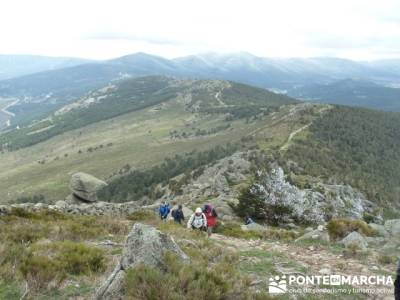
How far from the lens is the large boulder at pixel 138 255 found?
8.41m

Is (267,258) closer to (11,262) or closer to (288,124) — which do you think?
(11,262)

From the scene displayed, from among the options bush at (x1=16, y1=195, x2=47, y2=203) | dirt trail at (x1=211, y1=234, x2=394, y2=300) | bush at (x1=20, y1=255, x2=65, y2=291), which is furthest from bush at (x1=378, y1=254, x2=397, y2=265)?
bush at (x1=16, y1=195, x2=47, y2=203)

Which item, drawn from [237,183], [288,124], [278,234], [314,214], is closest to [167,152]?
[288,124]

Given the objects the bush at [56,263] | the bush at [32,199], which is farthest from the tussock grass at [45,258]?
the bush at [32,199]

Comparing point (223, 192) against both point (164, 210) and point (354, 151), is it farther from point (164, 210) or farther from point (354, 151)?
point (354, 151)

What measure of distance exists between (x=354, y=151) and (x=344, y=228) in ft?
349

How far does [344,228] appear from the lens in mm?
20844

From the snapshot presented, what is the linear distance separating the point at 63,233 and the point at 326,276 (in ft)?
32.8

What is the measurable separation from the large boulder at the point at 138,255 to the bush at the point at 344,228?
12526 millimetres

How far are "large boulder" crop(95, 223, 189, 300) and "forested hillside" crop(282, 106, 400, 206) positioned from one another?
6663 cm

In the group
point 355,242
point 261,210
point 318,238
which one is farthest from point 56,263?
point 261,210

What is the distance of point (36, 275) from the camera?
387 inches

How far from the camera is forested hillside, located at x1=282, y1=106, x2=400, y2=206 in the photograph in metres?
84.0

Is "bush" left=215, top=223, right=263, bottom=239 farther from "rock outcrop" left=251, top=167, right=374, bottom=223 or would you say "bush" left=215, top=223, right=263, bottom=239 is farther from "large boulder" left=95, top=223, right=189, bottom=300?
"rock outcrop" left=251, top=167, right=374, bottom=223
